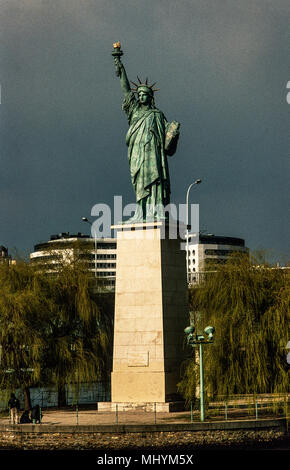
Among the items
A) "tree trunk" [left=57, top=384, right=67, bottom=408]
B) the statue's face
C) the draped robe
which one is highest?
the statue's face

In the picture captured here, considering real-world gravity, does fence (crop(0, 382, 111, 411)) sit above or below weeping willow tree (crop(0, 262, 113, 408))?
below

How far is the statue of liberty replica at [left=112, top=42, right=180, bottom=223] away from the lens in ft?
123

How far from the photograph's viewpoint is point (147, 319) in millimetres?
36344

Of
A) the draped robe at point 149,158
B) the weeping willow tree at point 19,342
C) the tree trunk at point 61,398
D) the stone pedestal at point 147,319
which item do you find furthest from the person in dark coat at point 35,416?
the draped robe at point 149,158

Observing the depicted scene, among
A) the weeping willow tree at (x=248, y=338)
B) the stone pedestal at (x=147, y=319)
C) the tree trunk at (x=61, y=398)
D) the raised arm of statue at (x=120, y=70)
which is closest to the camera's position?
the weeping willow tree at (x=248, y=338)

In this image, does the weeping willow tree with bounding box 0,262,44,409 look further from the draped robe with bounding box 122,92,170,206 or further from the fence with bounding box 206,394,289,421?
the fence with bounding box 206,394,289,421

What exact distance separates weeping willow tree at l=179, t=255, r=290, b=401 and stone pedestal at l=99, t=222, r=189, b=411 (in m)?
1.00

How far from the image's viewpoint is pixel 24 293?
39.6 m

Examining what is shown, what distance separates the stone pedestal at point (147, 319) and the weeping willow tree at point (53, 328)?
369cm

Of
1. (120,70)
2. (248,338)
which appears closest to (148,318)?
(248,338)

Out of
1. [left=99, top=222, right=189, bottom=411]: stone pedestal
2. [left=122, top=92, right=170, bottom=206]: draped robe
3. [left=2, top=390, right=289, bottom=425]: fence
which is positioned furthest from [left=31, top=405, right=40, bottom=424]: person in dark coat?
[left=122, top=92, right=170, bottom=206]: draped robe

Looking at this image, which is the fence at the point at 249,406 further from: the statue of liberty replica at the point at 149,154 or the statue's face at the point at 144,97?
the statue's face at the point at 144,97

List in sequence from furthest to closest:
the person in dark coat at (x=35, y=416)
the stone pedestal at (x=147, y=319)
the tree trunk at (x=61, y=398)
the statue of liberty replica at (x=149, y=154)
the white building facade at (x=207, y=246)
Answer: the white building facade at (x=207, y=246) < the tree trunk at (x=61, y=398) < the statue of liberty replica at (x=149, y=154) < the stone pedestal at (x=147, y=319) < the person in dark coat at (x=35, y=416)

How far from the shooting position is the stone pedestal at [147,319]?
35.9m
